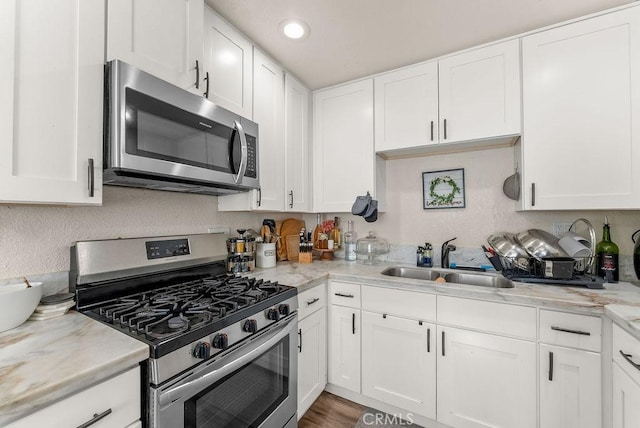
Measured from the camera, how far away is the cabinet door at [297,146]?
216 cm

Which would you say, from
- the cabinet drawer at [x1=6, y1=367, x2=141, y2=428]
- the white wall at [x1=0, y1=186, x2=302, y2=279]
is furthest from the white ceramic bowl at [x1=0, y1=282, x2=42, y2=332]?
the cabinet drawer at [x1=6, y1=367, x2=141, y2=428]

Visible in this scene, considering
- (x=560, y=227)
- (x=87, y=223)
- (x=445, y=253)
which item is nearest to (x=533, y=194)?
(x=560, y=227)

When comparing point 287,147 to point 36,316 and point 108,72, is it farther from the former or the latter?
point 36,316

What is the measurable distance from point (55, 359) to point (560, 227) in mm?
2635

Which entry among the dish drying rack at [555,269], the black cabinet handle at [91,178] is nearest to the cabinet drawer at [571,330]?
the dish drying rack at [555,269]

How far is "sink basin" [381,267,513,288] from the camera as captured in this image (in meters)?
1.84

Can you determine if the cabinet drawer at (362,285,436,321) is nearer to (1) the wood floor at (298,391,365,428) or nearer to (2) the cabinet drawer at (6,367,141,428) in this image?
(1) the wood floor at (298,391,365,428)

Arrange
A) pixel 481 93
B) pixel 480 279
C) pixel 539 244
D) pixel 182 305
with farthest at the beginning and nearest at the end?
pixel 480 279 → pixel 481 93 → pixel 539 244 → pixel 182 305

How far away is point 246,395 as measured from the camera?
1.21m

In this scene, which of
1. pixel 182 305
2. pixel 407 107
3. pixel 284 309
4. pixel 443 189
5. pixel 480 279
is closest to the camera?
pixel 182 305

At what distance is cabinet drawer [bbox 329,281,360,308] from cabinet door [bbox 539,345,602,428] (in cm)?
101

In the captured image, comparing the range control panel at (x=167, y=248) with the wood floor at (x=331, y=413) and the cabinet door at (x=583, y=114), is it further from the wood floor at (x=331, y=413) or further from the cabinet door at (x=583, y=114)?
the cabinet door at (x=583, y=114)

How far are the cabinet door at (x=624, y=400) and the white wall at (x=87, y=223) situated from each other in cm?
219

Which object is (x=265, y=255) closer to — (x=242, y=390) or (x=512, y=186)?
(x=242, y=390)
